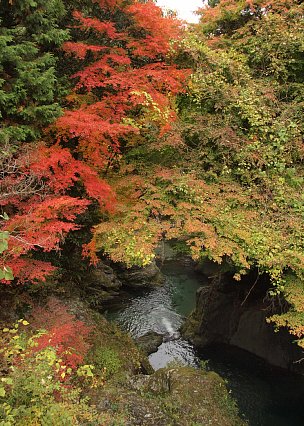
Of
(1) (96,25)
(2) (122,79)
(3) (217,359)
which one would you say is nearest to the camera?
(2) (122,79)

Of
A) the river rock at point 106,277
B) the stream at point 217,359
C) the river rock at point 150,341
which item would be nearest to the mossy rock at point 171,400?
the stream at point 217,359

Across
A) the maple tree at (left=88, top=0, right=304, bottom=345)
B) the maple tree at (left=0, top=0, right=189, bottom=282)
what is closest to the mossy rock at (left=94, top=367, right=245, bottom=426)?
the maple tree at (left=88, top=0, right=304, bottom=345)

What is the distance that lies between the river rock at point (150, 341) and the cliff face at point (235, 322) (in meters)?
1.54

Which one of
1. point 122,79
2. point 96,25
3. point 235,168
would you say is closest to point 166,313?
point 235,168

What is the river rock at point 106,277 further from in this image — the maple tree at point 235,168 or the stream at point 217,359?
the maple tree at point 235,168

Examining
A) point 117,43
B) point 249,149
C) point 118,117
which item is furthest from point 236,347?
point 117,43

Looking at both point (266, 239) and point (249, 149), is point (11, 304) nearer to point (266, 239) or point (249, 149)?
point (266, 239)

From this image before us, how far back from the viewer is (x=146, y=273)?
77.9 ft

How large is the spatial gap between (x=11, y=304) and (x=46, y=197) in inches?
135

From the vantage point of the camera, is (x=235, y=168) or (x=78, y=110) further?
(x=235, y=168)

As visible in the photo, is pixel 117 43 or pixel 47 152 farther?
pixel 117 43

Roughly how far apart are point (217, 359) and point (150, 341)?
10.9 ft

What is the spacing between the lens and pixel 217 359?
1603cm

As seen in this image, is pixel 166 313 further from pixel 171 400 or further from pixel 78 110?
pixel 78 110
